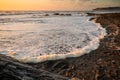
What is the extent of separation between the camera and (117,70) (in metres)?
5.35

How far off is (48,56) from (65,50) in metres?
1.28

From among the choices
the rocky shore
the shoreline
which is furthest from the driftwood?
the shoreline

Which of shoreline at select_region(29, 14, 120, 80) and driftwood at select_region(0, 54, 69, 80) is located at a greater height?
shoreline at select_region(29, 14, 120, 80)

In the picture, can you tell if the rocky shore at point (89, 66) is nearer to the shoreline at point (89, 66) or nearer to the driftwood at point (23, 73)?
the shoreline at point (89, 66)

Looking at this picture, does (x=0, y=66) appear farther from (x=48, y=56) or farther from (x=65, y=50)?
(x=65, y=50)

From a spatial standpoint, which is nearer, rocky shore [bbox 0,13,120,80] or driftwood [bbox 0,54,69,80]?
driftwood [bbox 0,54,69,80]

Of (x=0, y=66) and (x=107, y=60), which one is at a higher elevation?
(x=107, y=60)

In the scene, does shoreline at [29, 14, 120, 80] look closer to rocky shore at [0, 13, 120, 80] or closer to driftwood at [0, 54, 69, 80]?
rocky shore at [0, 13, 120, 80]

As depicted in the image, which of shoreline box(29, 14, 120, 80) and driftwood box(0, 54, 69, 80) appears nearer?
driftwood box(0, 54, 69, 80)

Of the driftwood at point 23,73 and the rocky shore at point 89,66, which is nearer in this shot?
the driftwood at point 23,73

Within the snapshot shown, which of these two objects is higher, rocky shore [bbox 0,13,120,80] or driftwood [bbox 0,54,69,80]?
rocky shore [bbox 0,13,120,80]

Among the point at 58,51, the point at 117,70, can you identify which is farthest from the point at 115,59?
the point at 58,51

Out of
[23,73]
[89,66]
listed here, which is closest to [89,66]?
[89,66]

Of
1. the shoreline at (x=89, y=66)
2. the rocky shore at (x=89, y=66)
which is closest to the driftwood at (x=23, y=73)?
the rocky shore at (x=89, y=66)
